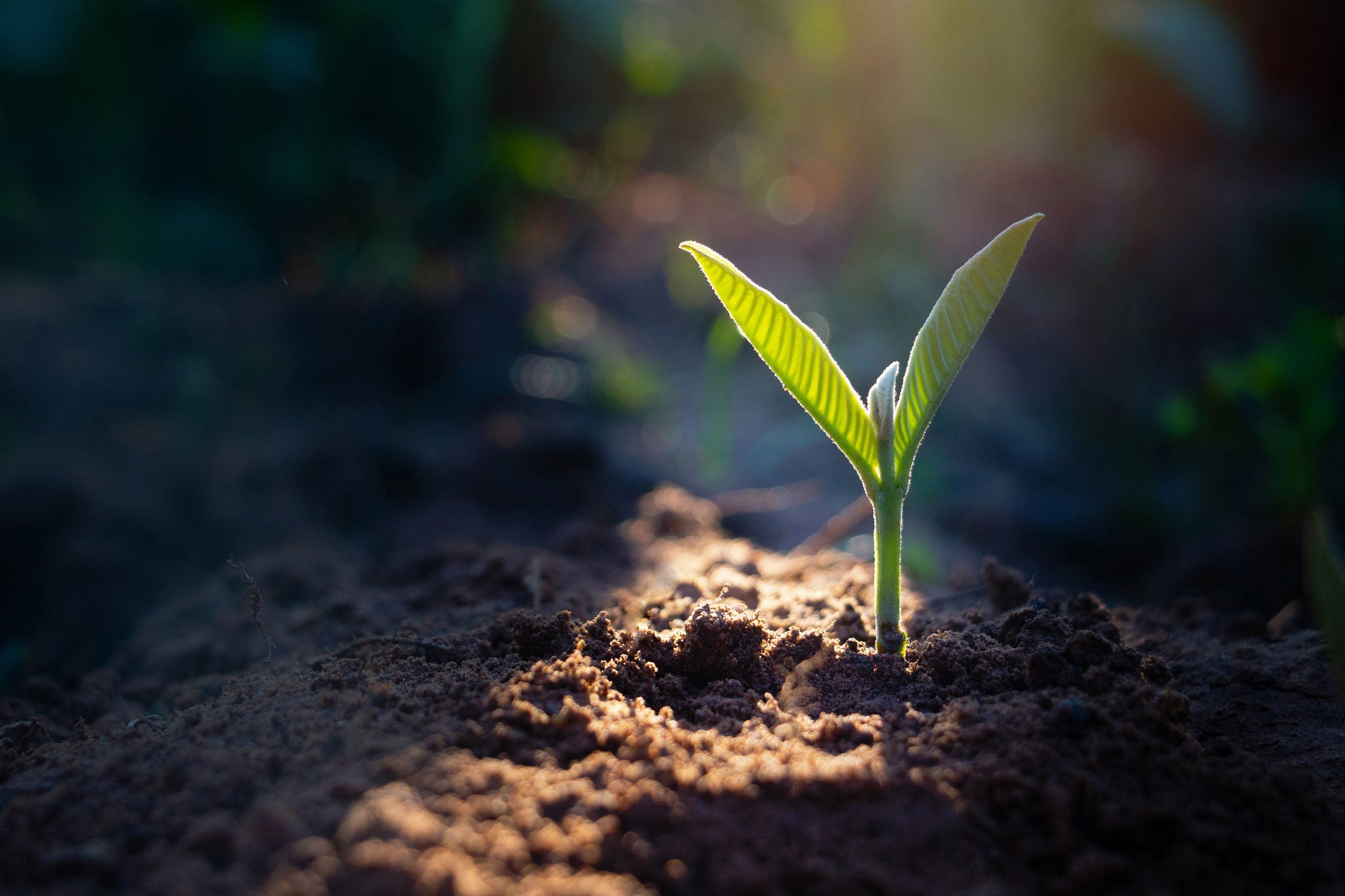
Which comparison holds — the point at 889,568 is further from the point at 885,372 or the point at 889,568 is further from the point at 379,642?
the point at 379,642

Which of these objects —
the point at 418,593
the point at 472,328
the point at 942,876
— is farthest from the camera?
the point at 472,328

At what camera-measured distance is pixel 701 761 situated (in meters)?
1.01

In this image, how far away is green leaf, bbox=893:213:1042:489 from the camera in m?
1.10

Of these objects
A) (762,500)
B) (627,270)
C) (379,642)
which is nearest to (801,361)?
(379,642)

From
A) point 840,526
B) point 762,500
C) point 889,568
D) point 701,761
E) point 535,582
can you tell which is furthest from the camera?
point 762,500

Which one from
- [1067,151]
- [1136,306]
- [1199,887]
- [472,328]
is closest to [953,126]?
[1067,151]

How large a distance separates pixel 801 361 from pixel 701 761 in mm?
523

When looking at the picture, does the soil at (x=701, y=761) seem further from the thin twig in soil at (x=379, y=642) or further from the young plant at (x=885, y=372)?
the young plant at (x=885, y=372)

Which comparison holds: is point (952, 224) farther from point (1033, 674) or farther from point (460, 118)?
point (1033, 674)

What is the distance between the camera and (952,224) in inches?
174

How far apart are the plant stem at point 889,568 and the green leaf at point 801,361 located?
0.12 ft

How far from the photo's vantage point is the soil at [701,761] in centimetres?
85

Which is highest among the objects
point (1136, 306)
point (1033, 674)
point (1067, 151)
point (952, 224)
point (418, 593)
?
point (1067, 151)

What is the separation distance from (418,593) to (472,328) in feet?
6.77
